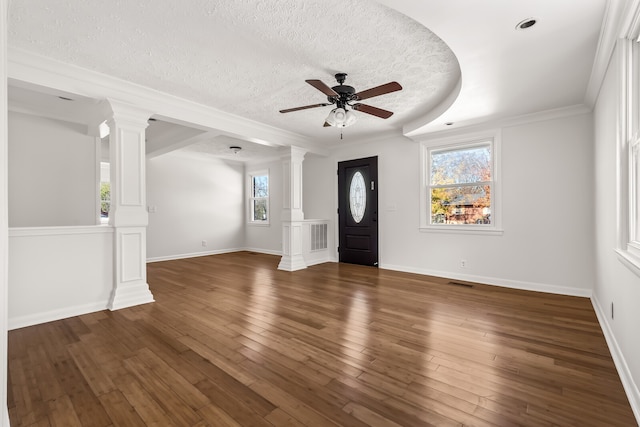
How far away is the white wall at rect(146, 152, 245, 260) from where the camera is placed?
22.4ft

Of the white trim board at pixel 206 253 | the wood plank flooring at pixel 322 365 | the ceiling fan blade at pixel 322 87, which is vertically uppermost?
the ceiling fan blade at pixel 322 87

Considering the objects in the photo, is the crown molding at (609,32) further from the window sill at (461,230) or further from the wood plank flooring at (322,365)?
the wood plank flooring at (322,365)

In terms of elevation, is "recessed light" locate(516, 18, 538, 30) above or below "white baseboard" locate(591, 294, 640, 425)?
above

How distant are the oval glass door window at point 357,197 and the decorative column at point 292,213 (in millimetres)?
1103

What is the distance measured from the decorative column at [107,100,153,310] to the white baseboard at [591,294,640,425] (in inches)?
167

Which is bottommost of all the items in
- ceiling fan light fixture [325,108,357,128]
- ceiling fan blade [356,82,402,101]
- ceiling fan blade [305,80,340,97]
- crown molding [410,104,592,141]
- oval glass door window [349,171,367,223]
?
oval glass door window [349,171,367,223]

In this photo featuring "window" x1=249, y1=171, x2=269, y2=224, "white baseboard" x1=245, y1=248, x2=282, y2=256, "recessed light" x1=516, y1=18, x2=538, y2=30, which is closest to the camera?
"recessed light" x1=516, y1=18, x2=538, y2=30

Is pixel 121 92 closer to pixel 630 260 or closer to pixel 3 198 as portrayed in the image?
pixel 3 198

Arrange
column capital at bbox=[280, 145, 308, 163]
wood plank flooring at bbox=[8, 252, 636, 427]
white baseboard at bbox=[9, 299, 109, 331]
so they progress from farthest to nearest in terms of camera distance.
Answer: column capital at bbox=[280, 145, 308, 163], white baseboard at bbox=[9, 299, 109, 331], wood plank flooring at bbox=[8, 252, 636, 427]

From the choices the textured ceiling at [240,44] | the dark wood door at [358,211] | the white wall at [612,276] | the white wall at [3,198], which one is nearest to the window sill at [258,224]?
the dark wood door at [358,211]

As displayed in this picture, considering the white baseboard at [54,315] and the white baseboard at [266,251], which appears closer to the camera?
the white baseboard at [54,315]

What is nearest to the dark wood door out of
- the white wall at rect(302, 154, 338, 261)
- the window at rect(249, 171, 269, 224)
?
the white wall at rect(302, 154, 338, 261)

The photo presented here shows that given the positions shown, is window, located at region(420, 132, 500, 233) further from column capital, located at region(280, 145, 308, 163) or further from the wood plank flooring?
column capital, located at region(280, 145, 308, 163)

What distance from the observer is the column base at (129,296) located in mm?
3389
